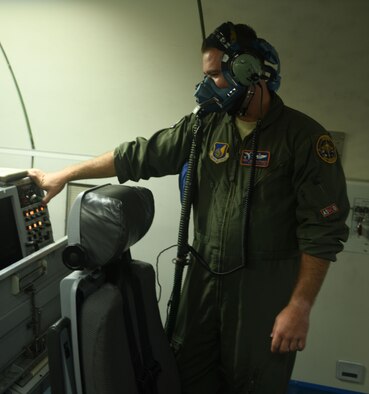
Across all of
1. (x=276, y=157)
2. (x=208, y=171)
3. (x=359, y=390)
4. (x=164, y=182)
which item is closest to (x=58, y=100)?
(x=164, y=182)

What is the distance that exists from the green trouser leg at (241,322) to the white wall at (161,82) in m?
0.75

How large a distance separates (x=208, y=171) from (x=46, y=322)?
30.3 inches

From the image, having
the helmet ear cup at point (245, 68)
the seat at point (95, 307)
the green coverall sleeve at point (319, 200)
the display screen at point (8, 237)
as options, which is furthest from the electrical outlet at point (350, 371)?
the display screen at point (8, 237)

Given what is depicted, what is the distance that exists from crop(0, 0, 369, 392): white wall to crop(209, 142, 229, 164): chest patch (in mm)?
677

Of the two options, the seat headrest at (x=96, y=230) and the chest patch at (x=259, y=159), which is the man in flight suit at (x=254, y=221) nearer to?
the chest patch at (x=259, y=159)

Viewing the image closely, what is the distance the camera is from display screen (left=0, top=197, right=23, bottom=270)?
1.27m

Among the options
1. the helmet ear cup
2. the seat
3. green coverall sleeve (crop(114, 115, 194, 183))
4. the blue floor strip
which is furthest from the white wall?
the seat

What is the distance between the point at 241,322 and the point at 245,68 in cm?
86

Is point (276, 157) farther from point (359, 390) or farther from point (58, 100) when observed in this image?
point (359, 390)

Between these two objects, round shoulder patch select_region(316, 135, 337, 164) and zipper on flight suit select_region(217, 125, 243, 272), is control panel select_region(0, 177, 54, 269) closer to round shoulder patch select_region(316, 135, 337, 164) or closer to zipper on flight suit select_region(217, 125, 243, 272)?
zipper on flight suit select_region(217, 125, 243, 272)

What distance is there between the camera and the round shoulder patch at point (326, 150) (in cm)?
125

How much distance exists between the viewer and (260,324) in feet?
4.40

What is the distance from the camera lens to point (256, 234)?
51.7 inches

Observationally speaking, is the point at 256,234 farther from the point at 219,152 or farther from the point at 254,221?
the point at 219,152
